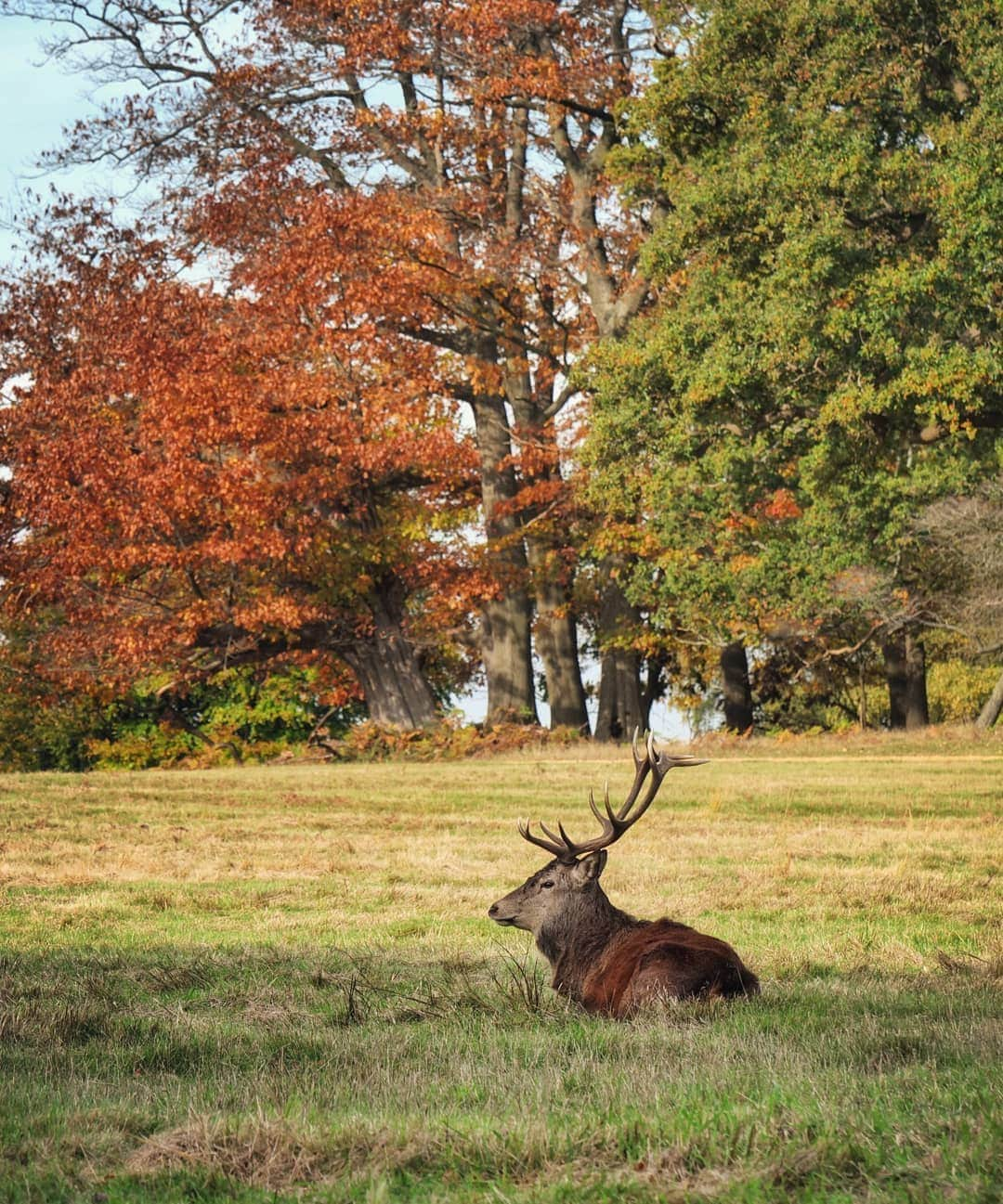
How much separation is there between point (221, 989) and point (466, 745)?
63.9 feet

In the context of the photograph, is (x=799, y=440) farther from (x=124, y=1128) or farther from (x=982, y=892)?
(x=124, y=1128)

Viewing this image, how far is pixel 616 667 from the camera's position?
1308 inches

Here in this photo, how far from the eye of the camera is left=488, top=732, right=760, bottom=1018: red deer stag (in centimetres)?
707

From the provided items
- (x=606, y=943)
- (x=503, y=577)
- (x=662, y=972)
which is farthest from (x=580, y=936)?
(x=503, y=577)

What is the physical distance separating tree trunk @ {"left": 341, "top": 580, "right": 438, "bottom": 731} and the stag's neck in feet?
74.7

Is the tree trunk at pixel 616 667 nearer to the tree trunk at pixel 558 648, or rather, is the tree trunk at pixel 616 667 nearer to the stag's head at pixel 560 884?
the tree trunk at pixel 558 648


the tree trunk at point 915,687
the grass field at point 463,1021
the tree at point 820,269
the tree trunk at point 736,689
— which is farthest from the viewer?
the tree trunk at point 736,689

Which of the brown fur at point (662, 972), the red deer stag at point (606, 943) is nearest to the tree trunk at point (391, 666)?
the red deer stag at point (606, 943)

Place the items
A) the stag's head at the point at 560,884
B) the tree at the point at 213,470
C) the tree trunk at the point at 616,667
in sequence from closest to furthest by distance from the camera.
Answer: the stag's head at the point at 560,884 → the tree at the point at 213,470 → the tree trunk at the point at 616,667

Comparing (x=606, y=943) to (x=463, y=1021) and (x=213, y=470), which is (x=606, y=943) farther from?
(x=213, y=470)

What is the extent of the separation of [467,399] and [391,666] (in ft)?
18.7

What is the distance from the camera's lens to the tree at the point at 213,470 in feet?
89.9

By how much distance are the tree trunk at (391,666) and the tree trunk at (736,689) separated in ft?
28.6

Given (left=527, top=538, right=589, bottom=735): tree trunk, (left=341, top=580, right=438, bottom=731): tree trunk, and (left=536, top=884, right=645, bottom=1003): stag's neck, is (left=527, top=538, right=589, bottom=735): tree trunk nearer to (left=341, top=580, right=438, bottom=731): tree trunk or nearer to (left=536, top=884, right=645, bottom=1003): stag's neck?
(left=341, top=580, right=438, bottom=731): tree trunk
